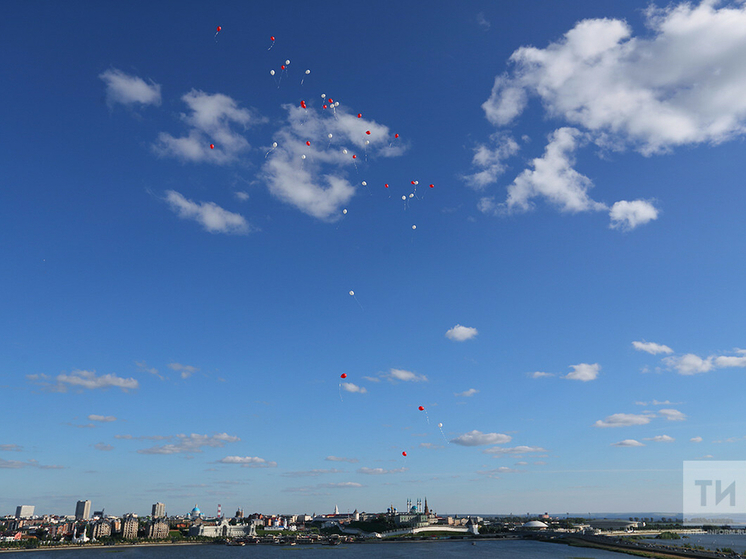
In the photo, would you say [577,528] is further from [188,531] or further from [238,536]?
[188,531]

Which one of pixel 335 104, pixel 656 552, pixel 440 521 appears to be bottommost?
pixel 440 521

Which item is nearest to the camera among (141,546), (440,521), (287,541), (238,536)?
(141,546)

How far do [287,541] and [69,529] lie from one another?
2878 inches

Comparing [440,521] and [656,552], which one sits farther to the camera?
[440,521]

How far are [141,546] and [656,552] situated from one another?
11688cm

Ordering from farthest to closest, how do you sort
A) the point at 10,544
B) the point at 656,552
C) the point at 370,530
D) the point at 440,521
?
the point at 440,521, the point at 370,530, the point at 10,544, the point at 656,552

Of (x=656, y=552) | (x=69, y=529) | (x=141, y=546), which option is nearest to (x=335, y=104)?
(x=656, y=552)

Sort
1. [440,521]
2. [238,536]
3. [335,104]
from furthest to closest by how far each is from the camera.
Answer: [440,521]
[238,536]
[335,104]

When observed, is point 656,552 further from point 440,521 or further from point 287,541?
point 440,521

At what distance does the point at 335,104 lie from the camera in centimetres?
3180

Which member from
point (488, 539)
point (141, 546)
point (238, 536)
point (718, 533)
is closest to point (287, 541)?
point (238, 536)

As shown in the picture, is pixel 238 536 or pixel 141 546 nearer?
pixel 141 546

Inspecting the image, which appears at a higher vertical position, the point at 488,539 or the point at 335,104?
the point at 335,104

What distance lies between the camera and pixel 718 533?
545 ft
